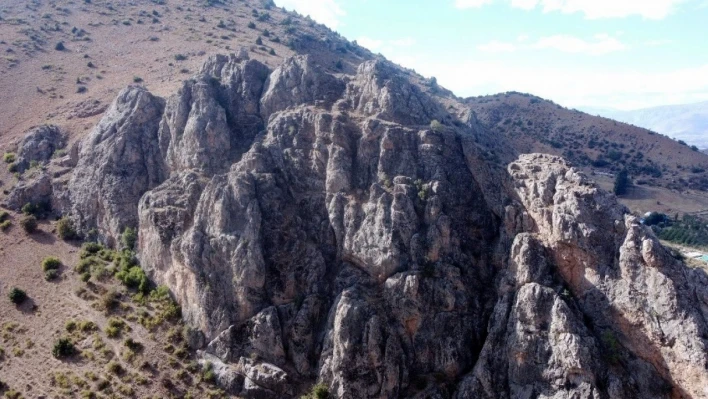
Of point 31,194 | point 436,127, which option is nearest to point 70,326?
point 31,194

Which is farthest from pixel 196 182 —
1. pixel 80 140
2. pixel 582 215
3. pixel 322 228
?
pixel 582 215

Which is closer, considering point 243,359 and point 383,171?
point 243,359

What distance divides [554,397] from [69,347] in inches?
1545

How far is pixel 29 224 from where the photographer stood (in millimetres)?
53094

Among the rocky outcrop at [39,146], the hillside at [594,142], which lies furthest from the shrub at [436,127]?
the hillside at [594,142]

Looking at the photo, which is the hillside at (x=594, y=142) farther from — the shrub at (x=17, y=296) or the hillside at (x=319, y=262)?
the shrub at (x=17, y=296)

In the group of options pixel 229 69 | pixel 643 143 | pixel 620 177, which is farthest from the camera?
pixel 643 143

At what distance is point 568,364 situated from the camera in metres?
33.0

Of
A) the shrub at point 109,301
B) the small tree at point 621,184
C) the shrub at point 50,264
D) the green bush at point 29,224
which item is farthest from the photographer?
the small tree at point 621,184

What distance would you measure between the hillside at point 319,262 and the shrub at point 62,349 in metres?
0.34

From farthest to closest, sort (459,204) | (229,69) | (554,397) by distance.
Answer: (229,69), (459,204), (554,397)

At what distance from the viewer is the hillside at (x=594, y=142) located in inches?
4998

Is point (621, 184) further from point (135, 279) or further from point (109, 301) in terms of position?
point (109, 301)

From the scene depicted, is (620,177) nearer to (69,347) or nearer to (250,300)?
(250,300)
